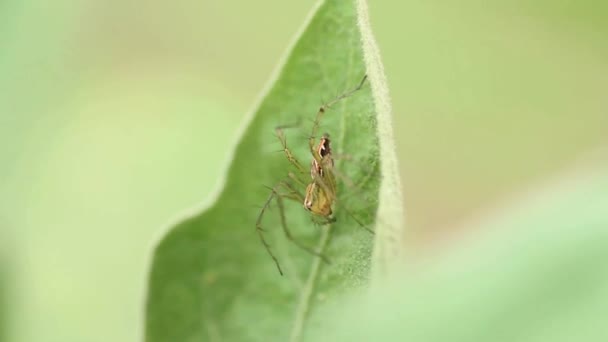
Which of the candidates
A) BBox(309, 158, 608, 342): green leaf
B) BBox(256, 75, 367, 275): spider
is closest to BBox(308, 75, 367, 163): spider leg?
BBox(256, 75, 367, 275): spider

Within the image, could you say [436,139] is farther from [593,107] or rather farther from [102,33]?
[102,33]

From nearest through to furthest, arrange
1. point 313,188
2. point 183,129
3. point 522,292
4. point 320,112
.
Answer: point 522,292
point 320,112
point 313,188
point 183,129

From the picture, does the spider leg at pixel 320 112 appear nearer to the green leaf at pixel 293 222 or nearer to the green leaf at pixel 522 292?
the green leaf at pixel 293 222

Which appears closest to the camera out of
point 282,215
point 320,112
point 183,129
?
point 320,112

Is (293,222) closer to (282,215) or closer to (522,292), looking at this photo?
(282,215)

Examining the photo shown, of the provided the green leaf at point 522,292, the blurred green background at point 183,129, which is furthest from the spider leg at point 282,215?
the green leaf at point 522,292

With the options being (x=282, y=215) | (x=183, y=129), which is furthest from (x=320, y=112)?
(x=183, y=129)

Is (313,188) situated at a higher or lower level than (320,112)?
lower
